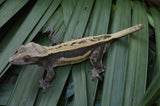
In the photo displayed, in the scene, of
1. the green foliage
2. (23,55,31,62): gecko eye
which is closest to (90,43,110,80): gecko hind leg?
the green foliage

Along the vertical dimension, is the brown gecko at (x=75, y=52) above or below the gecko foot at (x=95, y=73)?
above

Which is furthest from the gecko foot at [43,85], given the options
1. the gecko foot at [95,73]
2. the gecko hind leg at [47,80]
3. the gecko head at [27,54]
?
the gecko foot at [95,73]

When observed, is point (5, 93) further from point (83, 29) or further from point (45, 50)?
point (83, 29)

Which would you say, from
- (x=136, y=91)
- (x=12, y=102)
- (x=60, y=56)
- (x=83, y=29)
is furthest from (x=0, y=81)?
(x=136, y=91)

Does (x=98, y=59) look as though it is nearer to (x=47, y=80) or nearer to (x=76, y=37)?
(x=76, y=37)

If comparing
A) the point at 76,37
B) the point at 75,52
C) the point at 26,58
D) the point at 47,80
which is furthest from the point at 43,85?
the point at 76,37

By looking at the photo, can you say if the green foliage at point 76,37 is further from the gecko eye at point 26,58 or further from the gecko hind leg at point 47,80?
the gecko eye at point 26,58
